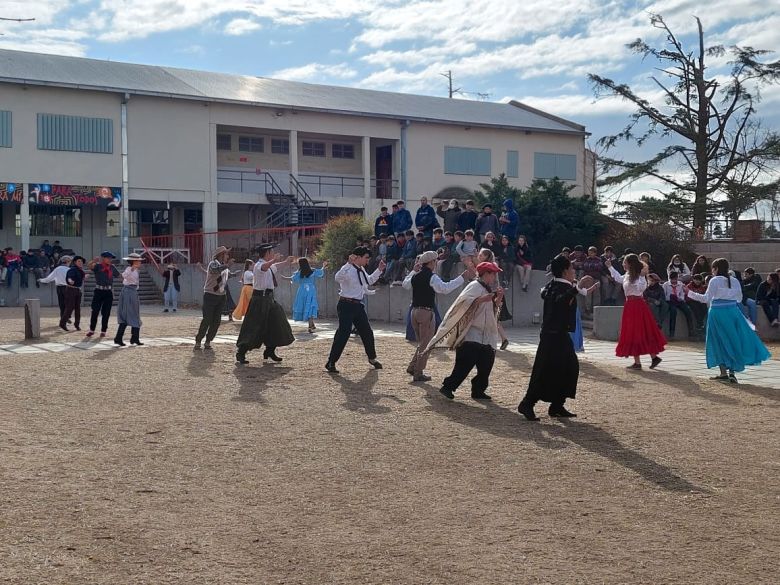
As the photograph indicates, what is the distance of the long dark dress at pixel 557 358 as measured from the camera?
972 cm

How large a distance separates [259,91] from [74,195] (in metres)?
8.98

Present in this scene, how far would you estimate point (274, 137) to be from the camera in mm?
40812

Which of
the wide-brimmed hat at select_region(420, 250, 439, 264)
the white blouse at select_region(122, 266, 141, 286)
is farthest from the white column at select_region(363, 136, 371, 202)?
the wide-brimmed hat at select_region(420, 250, 439, 264)

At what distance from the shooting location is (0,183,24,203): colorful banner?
3394 cm

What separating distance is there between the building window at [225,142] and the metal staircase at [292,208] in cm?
206

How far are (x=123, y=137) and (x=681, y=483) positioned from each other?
3165cm

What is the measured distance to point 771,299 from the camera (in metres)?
20.4

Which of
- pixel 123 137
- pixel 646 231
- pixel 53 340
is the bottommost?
pixel 53 340

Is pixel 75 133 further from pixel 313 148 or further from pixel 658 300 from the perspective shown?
pixel 658 300

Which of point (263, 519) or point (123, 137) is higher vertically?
point (123, 137)

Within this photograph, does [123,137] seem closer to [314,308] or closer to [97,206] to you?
[97,206]

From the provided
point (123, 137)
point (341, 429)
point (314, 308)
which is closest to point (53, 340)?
point (314, 308)

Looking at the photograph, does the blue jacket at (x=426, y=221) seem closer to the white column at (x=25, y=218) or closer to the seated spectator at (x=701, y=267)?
the seated spectator at (x=701, y=267)

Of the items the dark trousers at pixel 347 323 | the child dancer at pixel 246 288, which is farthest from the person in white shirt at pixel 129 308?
the dark trousers at pixel 347 323
